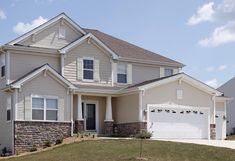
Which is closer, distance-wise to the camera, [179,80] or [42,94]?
[42,94]

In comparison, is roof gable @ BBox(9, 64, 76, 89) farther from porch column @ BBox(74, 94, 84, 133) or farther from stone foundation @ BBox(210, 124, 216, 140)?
stone foundation @ BBox(210, 124, 216, 140)

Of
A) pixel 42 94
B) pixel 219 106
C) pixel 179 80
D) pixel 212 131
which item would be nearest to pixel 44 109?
pixel 42 94

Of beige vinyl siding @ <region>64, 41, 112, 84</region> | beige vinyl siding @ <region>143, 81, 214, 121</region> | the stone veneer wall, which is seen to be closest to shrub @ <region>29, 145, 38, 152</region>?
the stone veneer wall

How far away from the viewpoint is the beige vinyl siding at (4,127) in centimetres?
3194

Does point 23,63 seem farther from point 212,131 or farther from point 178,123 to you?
point 212,131

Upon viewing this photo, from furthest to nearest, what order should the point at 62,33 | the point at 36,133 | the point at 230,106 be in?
the point at 230,106
the point at 62,33
the point at 36,133

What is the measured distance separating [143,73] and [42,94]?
32.8 ft

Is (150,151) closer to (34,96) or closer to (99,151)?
(99,151)

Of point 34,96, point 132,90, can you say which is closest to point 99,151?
point 34,96

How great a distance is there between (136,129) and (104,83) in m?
4.44

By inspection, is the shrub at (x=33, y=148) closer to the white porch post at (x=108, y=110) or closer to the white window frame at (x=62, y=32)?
the white porch post at (x=108, y=110)

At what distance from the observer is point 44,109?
3244cm

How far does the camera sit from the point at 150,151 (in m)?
25.3

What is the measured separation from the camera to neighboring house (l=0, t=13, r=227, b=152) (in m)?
32.0
